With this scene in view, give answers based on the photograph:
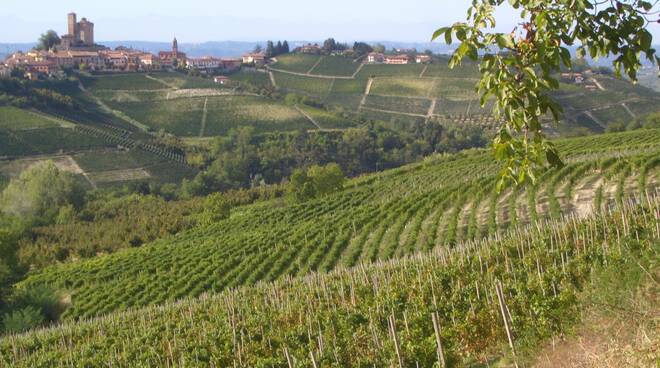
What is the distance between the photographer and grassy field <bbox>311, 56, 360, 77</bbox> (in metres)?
141

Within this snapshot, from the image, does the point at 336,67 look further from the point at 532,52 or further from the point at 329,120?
the point at 532,52

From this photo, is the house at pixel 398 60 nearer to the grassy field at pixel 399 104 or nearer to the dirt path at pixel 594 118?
the grassy field at pixel 399 104

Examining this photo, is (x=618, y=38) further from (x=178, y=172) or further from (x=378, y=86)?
(x=378, y=86)

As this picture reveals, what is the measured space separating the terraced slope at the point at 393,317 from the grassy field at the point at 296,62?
126 m

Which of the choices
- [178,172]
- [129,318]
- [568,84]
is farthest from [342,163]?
[129,318]

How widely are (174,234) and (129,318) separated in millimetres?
26155

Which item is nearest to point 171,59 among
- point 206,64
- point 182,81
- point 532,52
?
point 206,64

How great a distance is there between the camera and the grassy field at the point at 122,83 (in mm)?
113188

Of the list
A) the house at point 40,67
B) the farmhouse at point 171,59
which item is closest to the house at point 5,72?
the house at point 40,67

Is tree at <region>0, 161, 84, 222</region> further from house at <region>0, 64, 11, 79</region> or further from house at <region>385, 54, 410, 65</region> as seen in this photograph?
house at <region>385, 54, 410, 65</region>

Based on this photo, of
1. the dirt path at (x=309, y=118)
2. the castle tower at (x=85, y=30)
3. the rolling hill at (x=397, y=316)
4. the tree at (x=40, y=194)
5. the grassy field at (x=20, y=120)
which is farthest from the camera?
the castle tower at (x=85, y=30)

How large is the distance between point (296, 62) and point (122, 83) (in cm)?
4442

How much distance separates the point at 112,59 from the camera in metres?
132

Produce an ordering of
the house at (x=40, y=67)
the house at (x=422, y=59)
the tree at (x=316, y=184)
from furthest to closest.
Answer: the house at (x=422, y=59) → the house at (x=40, y=67) → the tree at (x=316, y=184)
